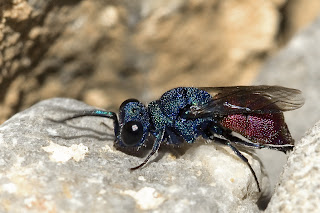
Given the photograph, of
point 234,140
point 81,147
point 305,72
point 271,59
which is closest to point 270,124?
point 234,140

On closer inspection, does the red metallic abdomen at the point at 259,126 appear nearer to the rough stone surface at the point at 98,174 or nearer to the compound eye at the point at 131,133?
the rough stone surface at the point at 98,174

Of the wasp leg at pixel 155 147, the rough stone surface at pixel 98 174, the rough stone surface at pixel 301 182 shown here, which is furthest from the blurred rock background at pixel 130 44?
the rough stone surface at pixel 301 182

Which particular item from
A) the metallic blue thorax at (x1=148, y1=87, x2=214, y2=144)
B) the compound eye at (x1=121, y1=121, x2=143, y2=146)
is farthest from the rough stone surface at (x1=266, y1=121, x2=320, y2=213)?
the compound eye at (x1=121, y1=121, x2=143, y2=146)

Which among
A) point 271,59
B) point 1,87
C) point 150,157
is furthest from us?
point 271,59

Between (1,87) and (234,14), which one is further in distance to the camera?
(234,14)

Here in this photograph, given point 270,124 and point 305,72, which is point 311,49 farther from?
point 270,124

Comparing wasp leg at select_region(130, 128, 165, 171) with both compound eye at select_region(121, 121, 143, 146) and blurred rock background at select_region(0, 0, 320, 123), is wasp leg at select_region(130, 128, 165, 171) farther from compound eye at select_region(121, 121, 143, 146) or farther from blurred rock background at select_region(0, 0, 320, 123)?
blurred rock background at select_region(0, 0, 320, 123)
